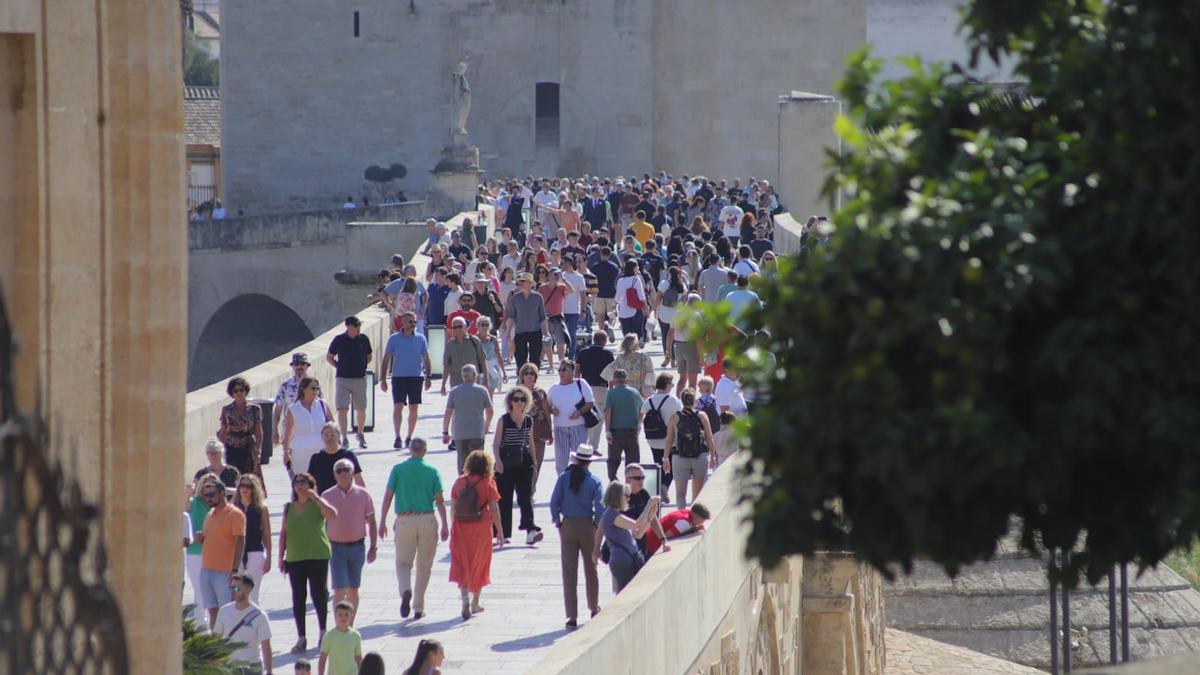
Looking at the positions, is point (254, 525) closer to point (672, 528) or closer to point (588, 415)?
point (672, 528)

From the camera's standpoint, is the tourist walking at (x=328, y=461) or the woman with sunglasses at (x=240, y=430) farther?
the woman with sunglasses at (x=240, y=430)

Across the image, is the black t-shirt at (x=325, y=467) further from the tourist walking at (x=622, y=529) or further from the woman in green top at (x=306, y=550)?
the tourist walking at (x=622, y=529)

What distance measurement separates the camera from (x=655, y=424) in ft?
48.3

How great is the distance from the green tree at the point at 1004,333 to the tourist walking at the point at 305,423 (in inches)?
397

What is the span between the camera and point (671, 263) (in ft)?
76.4

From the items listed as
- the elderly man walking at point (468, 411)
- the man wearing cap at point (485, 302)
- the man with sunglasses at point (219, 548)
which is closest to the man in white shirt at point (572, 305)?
the man wearing cap at point (485, 302)

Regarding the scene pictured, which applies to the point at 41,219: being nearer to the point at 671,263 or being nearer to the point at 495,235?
the point at 671,263

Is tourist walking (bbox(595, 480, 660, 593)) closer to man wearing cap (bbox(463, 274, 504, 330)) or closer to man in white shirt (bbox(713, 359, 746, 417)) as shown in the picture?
man in white shirt (bbox(713, 359, 746, 417))

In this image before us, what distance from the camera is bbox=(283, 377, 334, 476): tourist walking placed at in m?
13.8

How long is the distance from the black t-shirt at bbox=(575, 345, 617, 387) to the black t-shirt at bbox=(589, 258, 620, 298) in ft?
20.2

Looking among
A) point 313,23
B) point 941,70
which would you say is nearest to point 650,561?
point 941,70

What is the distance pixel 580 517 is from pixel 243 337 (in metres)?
36.2

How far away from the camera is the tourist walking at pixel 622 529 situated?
472 inches

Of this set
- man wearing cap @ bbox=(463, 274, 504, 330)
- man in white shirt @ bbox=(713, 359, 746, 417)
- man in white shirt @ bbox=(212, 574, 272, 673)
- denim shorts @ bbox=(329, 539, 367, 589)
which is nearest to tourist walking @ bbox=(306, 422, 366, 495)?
denim shorts @ bbox=(329, 539, 367, 589)
